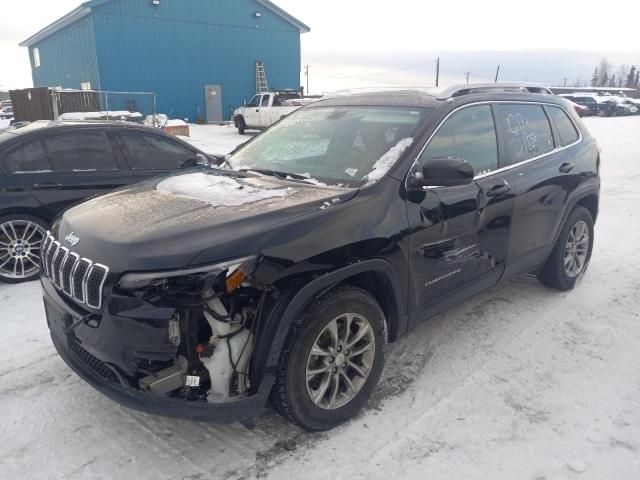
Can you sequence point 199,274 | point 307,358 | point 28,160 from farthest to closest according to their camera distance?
point 28,160 < point 307,358 < point 199,274

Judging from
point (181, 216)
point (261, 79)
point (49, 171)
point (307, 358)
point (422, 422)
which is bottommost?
point (422, 422)

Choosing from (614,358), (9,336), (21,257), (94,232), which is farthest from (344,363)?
(21,257)

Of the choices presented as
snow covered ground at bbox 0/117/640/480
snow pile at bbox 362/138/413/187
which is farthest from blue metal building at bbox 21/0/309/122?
snow pile at bbox 362/138/413/187

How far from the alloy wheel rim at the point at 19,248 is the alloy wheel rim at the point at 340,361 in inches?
142

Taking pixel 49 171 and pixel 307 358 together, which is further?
pixel 49 171

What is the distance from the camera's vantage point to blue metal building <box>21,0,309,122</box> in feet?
78.0

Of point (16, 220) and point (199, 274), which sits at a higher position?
point (199, 274)

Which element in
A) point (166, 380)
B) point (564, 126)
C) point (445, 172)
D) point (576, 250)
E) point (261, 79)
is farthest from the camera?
point (261, 79)

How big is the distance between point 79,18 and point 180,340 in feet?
86.7

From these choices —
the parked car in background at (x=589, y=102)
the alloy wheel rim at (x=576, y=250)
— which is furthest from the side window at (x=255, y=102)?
the parked car in background at (x=589, y=102)

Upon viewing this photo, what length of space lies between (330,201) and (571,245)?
10.3ft

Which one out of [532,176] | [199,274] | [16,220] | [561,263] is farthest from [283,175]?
[16,220]

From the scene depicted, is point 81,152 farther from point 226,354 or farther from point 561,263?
point 561,263

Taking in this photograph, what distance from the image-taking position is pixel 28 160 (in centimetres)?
534
